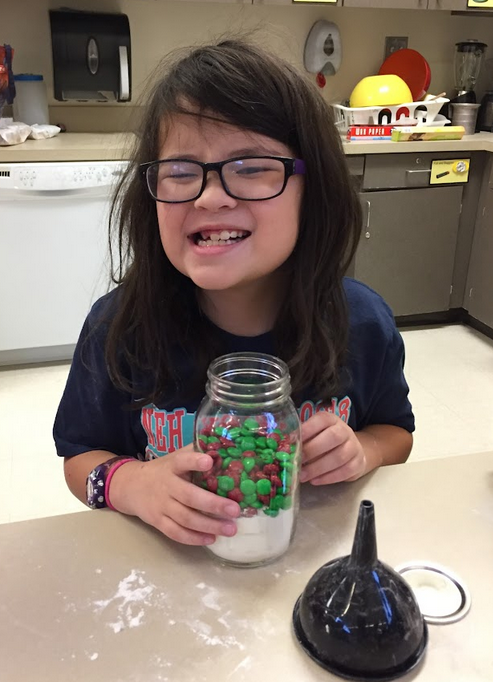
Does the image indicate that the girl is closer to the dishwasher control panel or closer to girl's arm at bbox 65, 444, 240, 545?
girl's arm at bbox 65, 444, 240, 545

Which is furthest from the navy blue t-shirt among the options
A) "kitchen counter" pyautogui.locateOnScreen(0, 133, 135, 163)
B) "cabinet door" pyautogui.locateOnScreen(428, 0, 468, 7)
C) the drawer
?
"cabinet door" pyautogui.locateOnScreen(428, 0, 468, 7)

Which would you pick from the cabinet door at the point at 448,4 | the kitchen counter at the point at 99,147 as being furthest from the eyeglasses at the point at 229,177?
the cabinet door at the point at 448,4

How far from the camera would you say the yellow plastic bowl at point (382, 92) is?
115 inches

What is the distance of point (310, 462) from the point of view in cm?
73

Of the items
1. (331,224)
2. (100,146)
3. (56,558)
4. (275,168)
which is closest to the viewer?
(56,558)

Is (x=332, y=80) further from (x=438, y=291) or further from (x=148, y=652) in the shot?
(x=148, y=652)

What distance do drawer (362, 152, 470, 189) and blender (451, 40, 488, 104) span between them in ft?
1.73

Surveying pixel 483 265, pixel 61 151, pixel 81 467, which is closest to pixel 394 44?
pixel 483 265

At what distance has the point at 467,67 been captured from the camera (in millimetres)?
3303

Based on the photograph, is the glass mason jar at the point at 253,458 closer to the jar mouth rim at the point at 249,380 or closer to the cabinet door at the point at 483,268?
the jar mouth rim at the point at 249,380

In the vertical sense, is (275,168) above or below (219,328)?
above

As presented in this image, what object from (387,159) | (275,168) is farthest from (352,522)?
(387,159)

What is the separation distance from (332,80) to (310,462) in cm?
295

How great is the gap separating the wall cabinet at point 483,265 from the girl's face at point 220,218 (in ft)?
8.00
